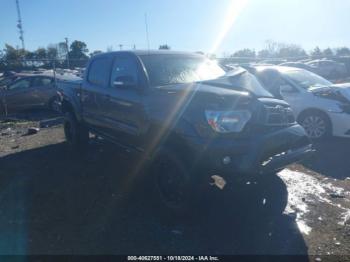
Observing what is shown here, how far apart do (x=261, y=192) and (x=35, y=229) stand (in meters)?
3.07

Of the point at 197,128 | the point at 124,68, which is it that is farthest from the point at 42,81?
the point at 197,128

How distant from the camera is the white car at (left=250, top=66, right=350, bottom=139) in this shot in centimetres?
712

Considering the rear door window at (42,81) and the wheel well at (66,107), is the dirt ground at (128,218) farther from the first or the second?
the rear door window at (42,81)

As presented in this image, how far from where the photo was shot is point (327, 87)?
7.54 metres

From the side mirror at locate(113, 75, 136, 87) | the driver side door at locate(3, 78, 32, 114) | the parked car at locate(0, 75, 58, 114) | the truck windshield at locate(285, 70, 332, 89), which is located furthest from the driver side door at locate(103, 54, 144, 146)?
the driver side door at locate(3, 78, 32, 114)

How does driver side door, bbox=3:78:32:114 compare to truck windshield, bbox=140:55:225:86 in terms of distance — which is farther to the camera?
driver side door, bbox=3:78:32:114

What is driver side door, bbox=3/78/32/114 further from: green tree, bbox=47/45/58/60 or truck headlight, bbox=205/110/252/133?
green tree, bbox=47/45/58/60

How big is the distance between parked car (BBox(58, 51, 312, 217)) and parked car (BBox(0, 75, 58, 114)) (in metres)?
8.81

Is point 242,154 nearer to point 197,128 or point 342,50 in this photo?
point 197,128

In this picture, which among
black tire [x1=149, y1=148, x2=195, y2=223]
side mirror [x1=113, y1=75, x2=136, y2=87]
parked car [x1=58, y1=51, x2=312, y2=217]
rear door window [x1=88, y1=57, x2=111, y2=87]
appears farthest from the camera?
rear door window [x1=88, y1=57, x2=111, y2=87]

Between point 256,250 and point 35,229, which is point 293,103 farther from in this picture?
point 35,229

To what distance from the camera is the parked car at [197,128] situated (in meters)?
3.87

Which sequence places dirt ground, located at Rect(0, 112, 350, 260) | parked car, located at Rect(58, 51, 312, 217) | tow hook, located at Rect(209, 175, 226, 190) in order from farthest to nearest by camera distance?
tow hook, located at Rect(209, 175, 226, 190) → parked car, located at Rect(58, 51, 312, 217) → dirt ground, located at Rect(0, 112, 350, 260)

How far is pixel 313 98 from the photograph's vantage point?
7484mm
